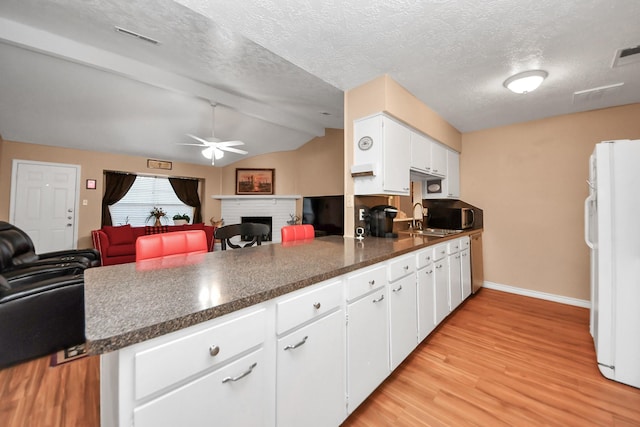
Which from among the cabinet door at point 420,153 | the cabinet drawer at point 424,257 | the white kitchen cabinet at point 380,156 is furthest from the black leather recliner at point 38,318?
the cabinet door at point 420,153

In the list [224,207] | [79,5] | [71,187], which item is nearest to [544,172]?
[79,5]

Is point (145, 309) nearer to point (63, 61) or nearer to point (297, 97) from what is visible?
point (297, 97)

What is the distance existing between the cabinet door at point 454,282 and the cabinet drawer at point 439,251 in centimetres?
20

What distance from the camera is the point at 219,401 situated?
0.74 metres

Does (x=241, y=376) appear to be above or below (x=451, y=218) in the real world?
below

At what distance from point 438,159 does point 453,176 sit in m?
0.60

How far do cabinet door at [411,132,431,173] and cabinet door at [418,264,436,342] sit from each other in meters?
1.17

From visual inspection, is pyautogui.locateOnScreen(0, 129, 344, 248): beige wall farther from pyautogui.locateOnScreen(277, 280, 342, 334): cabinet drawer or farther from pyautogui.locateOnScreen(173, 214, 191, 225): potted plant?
pyautogui.locateOnScreen(277, 280, 342, 334): cabinet drawer

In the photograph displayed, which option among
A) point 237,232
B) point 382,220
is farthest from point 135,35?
point 382,220

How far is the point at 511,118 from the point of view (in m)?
3.15

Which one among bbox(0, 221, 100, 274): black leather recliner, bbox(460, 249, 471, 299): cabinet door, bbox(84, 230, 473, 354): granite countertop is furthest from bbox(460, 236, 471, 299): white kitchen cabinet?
bbox(0, 221, 100, 274): black leather recliner

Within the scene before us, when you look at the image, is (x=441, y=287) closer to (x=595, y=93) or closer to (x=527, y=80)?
(x=527, y=80)

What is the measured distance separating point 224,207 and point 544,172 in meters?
6.49

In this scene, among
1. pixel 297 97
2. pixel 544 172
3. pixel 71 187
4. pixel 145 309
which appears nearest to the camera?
pixel 145 309
